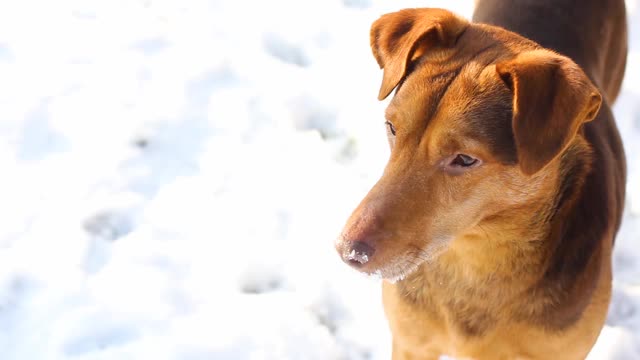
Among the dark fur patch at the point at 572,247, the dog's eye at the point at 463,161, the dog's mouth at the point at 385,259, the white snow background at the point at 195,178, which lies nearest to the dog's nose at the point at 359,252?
the dog's mouth at the point at 385,259

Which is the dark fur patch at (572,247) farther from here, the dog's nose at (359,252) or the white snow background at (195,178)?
the white snow background at (195,178)

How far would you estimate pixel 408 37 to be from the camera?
9.09 ft

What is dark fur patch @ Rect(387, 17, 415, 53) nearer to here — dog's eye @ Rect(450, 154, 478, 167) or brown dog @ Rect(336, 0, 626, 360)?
brown dog @ Rect(336, 0, 626, 360)

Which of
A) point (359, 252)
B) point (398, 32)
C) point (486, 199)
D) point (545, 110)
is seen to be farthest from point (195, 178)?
point (545, 110)

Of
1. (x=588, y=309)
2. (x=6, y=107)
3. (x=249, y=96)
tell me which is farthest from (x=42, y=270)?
(x=588, y=309)

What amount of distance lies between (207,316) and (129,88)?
1828 millimetres

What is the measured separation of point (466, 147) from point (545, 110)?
0.85 feet

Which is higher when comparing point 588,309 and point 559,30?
point 559,30

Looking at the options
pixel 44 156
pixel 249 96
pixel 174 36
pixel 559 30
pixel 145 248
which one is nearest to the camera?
pixel 559 30

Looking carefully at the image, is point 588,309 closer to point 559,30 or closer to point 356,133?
point 559,30

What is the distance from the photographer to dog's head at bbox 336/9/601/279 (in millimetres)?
2387

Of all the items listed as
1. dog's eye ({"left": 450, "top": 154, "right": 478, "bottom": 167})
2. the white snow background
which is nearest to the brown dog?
dog's eye ({"left": 450, "top": 154, "right": 478, "bottom": 167})

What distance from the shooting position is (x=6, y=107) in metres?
4.85

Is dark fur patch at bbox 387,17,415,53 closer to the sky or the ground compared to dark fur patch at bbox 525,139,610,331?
closer to the sky
